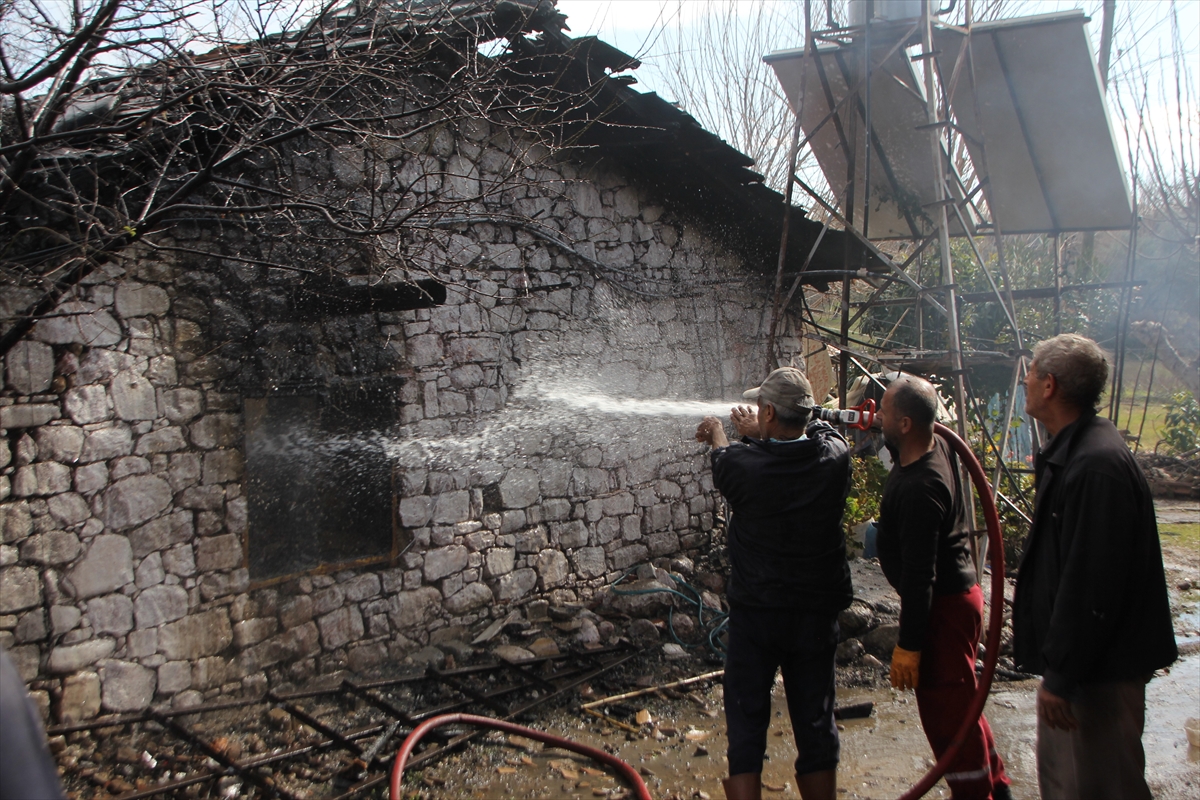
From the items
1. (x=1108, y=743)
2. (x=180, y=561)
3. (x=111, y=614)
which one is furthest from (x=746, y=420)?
(x=111, y=614)

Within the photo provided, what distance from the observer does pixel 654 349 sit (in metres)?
7.56

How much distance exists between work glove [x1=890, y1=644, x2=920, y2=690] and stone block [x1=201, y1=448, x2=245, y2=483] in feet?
12.7

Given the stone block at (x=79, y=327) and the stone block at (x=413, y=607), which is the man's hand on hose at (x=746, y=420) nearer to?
the stone block at (x=413, y=607)

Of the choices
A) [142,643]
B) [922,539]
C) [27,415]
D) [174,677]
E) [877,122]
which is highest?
[877,122]

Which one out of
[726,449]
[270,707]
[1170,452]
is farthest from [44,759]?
[1170,452]

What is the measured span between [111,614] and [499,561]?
2.65 m

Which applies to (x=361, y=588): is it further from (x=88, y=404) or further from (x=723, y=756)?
(x=723, y=756)

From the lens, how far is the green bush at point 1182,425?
1503cm

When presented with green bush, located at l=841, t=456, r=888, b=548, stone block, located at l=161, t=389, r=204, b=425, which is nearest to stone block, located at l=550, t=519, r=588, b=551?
stone block, located at l=161, t=389, r=204, b=425

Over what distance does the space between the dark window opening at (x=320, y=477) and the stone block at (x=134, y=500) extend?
0.52m

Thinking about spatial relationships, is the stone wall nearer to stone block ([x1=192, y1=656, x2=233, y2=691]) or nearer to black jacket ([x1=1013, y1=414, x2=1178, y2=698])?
stone block ([x1=192, y1=656, x2=233, y2=691])

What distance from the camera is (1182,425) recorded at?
15227mm

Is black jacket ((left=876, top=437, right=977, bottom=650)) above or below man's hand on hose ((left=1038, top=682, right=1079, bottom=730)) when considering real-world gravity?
above

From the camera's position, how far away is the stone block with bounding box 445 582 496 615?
6.11 meters
